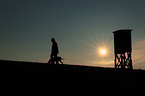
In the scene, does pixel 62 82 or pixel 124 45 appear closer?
pixel 62 82

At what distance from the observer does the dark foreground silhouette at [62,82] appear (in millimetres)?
9289

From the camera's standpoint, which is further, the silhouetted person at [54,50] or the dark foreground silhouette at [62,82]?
the silhouetted person at [54,50]

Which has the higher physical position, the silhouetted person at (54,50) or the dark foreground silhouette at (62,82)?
the silhouetted person at (54,50)

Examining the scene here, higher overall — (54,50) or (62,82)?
(54,50)

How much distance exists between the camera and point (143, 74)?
14539mm

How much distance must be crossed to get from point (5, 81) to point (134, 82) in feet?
23.7

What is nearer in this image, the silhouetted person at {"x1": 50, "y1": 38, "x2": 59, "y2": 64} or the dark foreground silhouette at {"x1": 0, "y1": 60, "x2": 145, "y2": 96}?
the dark foreground silhouette at {"x1": 0, "y1": 60, "x2": 145, "y2": 96}

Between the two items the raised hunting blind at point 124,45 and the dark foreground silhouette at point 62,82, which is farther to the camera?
the raised hunting blind at point 124,45

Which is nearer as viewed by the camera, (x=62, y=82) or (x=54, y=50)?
(x=62, y=82)

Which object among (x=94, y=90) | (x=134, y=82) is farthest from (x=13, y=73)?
(x=134, y=82)

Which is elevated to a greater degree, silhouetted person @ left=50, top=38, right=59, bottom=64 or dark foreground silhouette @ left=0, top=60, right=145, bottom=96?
silhouetted person @ left=50, top=38, right=59, bottom=64

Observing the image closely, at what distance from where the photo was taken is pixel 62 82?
10.7 meters

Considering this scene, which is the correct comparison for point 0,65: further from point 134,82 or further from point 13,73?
point 134,82

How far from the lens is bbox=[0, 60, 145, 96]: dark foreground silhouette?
929cm
